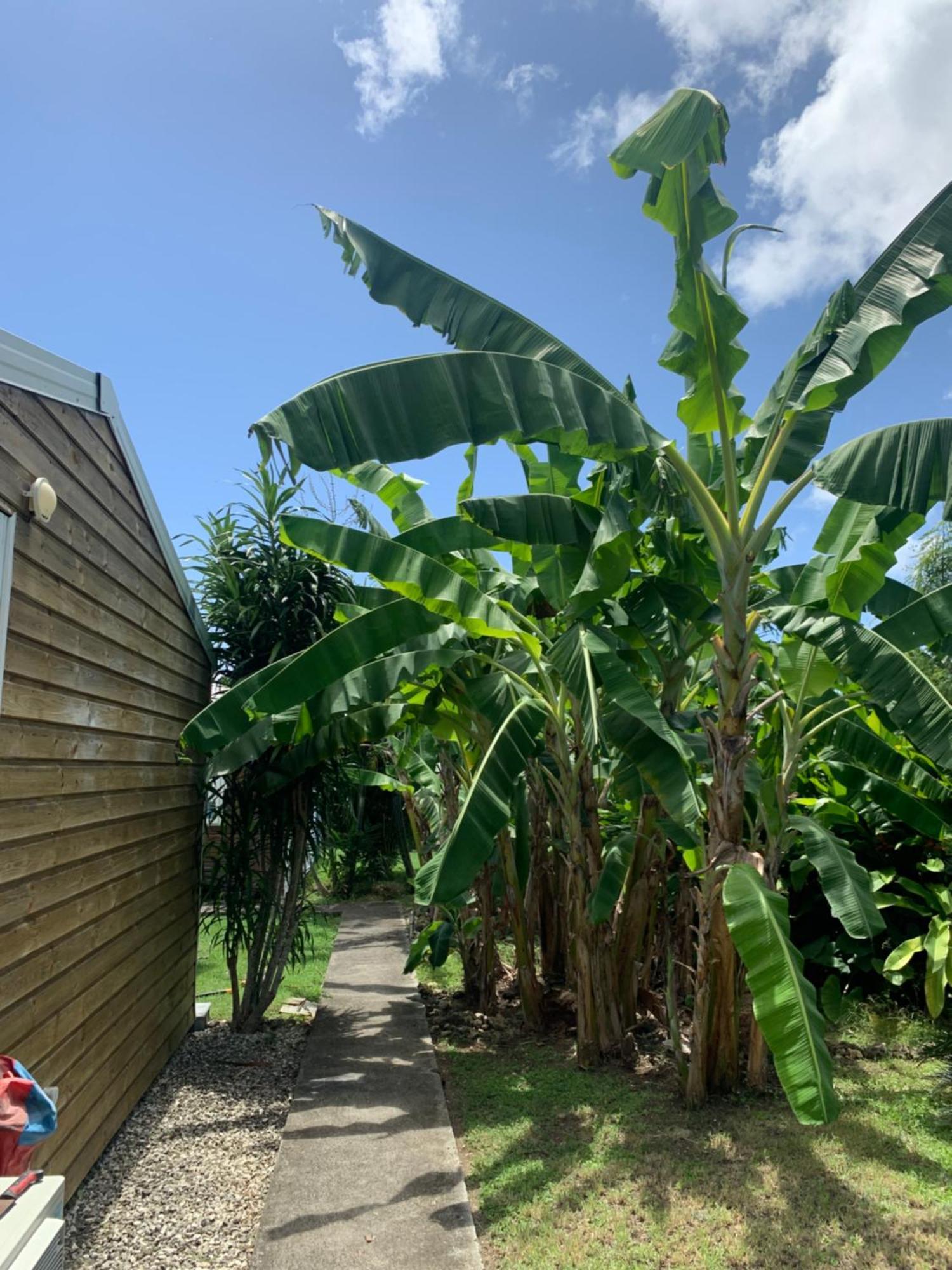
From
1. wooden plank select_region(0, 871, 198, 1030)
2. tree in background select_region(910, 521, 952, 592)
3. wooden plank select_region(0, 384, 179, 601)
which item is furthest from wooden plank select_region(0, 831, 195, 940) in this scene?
tree in background select_region(910, 521, 952, 592)

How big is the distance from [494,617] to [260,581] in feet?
8.76

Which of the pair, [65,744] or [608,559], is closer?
[65,744]

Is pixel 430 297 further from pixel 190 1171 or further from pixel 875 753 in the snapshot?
pixel 190 1171

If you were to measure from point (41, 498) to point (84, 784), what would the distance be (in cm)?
143

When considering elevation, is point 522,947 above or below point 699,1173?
above

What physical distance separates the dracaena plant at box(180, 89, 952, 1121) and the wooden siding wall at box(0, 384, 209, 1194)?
0.96 metres

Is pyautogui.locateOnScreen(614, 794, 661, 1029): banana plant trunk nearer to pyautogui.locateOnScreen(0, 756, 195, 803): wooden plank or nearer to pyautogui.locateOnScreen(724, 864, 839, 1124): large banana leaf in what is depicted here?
pyautogui.locateOnScreen(724, 864, 839, 1124): large banana leaf

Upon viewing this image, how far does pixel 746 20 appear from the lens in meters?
5.65

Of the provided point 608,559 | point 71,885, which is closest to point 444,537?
point 608,559

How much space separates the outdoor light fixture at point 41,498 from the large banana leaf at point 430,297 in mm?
2162

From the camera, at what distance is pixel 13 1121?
2.42 meters

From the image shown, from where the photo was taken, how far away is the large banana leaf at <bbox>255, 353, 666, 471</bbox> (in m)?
4.20

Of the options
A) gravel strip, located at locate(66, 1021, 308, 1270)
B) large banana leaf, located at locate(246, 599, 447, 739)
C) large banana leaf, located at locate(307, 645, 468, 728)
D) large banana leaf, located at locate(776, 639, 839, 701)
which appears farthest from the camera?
large banana leaf, located at locate(307, 645, 468, 728)

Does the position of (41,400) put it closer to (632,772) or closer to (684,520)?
(684,520)
